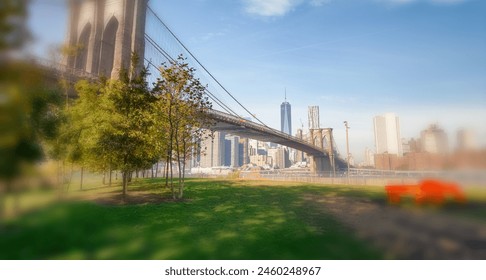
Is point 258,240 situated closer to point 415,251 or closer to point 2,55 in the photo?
point 415,251

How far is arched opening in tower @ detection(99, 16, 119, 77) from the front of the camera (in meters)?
15.2

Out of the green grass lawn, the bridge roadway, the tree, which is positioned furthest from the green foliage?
the bridge roadway

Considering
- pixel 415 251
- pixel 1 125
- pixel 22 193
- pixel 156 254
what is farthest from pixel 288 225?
pixel 1 125

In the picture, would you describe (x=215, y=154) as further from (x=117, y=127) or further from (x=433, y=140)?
(x=433, y=140)

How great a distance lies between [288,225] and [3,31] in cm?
630

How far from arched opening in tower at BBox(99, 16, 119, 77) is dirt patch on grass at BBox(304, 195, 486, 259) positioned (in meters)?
16.0

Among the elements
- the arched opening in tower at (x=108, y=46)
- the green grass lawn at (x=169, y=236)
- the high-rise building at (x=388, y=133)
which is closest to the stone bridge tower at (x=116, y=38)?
the arched opening in tower at (x=108, y=46)

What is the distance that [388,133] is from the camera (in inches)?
227

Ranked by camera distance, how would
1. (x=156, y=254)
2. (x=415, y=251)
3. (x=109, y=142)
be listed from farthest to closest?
(x=109, y=142)
(x=156, y=254)
(x=415, y=251)

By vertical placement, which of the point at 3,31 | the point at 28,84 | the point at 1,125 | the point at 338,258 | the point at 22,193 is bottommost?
the point at 338,258

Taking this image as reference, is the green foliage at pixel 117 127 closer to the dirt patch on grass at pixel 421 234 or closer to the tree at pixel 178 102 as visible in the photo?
the tree at pixel 178 102

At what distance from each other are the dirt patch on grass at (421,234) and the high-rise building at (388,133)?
4.58ft

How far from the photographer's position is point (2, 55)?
4.17m

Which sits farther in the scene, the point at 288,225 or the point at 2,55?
the point at 288,225
